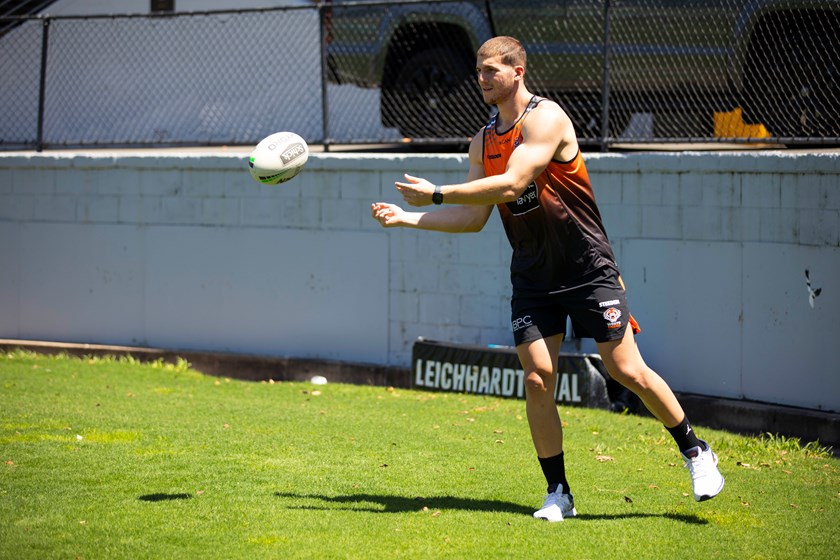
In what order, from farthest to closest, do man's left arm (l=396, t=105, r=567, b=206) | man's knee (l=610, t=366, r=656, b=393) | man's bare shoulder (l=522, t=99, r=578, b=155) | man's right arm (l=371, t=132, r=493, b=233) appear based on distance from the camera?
man's right arm (l=371, t=132, r=493, b=233), man's knee (l=610, t=366, r=656, b=393), man's bare shoulder (l=522, t=99, r=578, b=155), man's left arm (l=396, t=105, r=567, b=206)

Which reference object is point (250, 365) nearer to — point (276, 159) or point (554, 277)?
point (276, 159)

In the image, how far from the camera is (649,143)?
1009 centimetres

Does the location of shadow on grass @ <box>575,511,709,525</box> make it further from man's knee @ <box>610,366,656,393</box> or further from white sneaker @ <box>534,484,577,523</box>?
man's knee @ <box>610,366,656,393</box>

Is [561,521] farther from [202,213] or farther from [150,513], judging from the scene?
[202,213]

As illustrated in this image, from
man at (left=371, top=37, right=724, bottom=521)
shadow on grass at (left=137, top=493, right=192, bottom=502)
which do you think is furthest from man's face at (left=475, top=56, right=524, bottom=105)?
shadow on grass at (left=137, top=493, right=192, bottom=502)

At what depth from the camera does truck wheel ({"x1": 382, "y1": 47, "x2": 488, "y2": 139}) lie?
10.4m

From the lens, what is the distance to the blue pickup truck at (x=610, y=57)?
8.95 metres

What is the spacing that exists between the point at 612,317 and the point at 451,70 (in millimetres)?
5689

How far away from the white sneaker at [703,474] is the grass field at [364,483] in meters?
0.12

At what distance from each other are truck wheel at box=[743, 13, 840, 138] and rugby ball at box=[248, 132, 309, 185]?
14.8 feet

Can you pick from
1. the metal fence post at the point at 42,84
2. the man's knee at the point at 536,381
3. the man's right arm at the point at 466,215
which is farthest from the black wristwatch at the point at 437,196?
the metal fence post at the point at 42,84

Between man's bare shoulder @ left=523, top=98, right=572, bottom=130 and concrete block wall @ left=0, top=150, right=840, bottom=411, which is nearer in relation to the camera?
man's bare shoulder @ left=523, top=98, right=572, bottom=130

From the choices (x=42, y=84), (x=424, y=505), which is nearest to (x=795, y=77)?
(x=424, y=505)

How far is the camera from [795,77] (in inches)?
354
